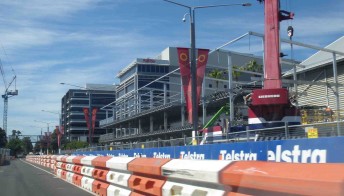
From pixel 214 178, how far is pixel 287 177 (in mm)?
1704

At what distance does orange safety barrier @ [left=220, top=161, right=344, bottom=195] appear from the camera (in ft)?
12.7

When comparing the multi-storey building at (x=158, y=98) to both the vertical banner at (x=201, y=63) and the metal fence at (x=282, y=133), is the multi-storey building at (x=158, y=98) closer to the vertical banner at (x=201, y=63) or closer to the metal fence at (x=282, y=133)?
the vertical banner at (x=201, y=63)

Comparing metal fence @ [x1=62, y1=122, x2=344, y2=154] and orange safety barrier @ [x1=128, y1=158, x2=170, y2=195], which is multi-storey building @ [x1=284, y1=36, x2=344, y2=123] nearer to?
metal fence @ [x1=62, y1=122, x2=344, y2=154]

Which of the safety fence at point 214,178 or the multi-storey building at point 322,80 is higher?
the multi-storey building at point 322,80

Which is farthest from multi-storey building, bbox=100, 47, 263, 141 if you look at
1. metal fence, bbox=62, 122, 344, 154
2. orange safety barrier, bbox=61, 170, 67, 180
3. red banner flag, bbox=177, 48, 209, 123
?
orange safety barrier, bbox=61, 170, 67, 180

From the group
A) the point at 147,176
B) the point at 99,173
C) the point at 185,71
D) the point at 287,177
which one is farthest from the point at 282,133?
the point at 185,71

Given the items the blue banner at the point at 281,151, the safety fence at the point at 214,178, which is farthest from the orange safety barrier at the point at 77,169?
the blue banner at the point at 281,151

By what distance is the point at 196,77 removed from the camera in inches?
917

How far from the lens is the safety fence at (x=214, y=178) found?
411 cm

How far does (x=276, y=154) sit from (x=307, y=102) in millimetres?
27871

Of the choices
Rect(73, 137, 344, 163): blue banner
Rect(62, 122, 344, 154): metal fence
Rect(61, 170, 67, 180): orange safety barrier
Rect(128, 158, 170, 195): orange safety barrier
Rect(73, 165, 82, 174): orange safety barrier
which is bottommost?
Rect(61, 170, 67, 180): orange safety barrier

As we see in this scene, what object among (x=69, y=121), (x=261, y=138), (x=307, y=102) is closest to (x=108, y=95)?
(x=69, y=121)

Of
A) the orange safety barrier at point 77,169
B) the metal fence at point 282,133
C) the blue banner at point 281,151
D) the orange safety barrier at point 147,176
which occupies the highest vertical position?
the metal fence at point 282,133

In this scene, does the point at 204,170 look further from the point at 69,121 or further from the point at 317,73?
the point at 69,121
